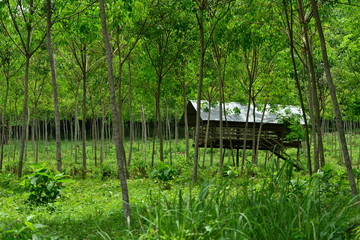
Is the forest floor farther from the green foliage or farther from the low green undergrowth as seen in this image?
the green foliage

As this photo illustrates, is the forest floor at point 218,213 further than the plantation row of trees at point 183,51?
No

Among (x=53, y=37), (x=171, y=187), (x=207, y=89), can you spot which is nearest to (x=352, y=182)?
(x=171, y=187)

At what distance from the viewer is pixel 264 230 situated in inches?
142

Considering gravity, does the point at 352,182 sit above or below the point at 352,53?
below

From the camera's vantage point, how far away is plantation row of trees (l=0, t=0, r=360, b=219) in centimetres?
1016

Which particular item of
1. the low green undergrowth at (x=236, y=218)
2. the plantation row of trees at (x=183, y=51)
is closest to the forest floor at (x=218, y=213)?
the low green undergrowth at (x=236, y=218)

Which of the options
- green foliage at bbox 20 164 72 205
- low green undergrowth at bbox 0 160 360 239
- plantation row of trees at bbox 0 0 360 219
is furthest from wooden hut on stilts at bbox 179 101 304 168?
low green undergrowth at bbox 0 160 360 239

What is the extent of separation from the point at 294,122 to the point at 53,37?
465 inches

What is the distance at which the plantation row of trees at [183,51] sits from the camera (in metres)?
10.2

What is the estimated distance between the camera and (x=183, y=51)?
672 inches

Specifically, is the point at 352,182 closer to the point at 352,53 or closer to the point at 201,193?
the point at 201,193

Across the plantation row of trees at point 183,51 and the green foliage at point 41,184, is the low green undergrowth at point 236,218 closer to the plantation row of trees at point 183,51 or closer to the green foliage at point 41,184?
the green foliage at point 41,184

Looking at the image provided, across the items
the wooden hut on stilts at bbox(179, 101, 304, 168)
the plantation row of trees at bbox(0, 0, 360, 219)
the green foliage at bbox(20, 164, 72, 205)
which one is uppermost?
the plantation row of trees at bbox(0, 0, 360, 219)

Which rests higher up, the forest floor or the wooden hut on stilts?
the wooden hut on stilts
